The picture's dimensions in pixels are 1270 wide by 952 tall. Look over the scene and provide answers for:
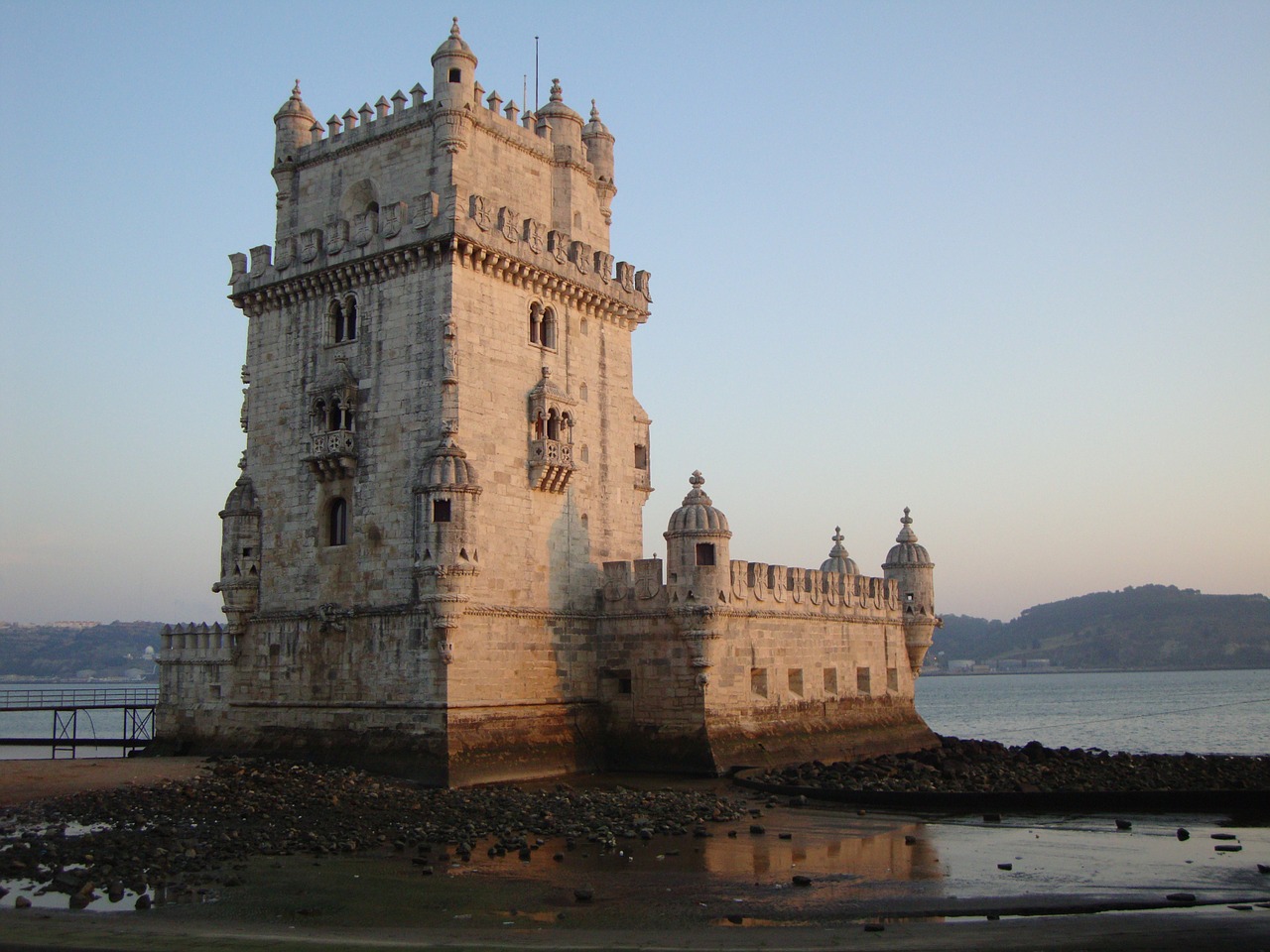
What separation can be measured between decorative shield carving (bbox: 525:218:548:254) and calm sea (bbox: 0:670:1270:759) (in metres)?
31.6

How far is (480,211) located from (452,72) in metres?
4.25

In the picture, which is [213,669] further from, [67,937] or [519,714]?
[67,937]

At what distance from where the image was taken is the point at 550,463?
113ft

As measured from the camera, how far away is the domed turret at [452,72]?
111ft

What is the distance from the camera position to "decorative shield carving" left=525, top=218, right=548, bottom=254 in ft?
115

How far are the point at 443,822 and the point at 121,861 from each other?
6564 millimetres

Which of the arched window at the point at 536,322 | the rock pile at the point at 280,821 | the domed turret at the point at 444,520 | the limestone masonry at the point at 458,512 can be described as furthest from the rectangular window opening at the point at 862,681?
the domed turret at the point at 444,520

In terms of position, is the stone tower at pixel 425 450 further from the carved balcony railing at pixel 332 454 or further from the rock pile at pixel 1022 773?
the rock pile at pixel 1022 773

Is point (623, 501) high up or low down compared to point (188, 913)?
up

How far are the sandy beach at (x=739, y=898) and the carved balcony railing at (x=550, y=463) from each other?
490 inches

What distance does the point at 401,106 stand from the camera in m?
35.1

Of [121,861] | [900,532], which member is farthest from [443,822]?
[900,532]

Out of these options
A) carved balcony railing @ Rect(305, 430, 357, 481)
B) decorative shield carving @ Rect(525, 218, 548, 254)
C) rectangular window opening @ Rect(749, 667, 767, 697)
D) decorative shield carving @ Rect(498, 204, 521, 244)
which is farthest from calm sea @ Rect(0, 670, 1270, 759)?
decorative shield carving @ Rect(498, 204, 521, 244)

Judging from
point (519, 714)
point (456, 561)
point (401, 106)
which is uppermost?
point (401, 106)
